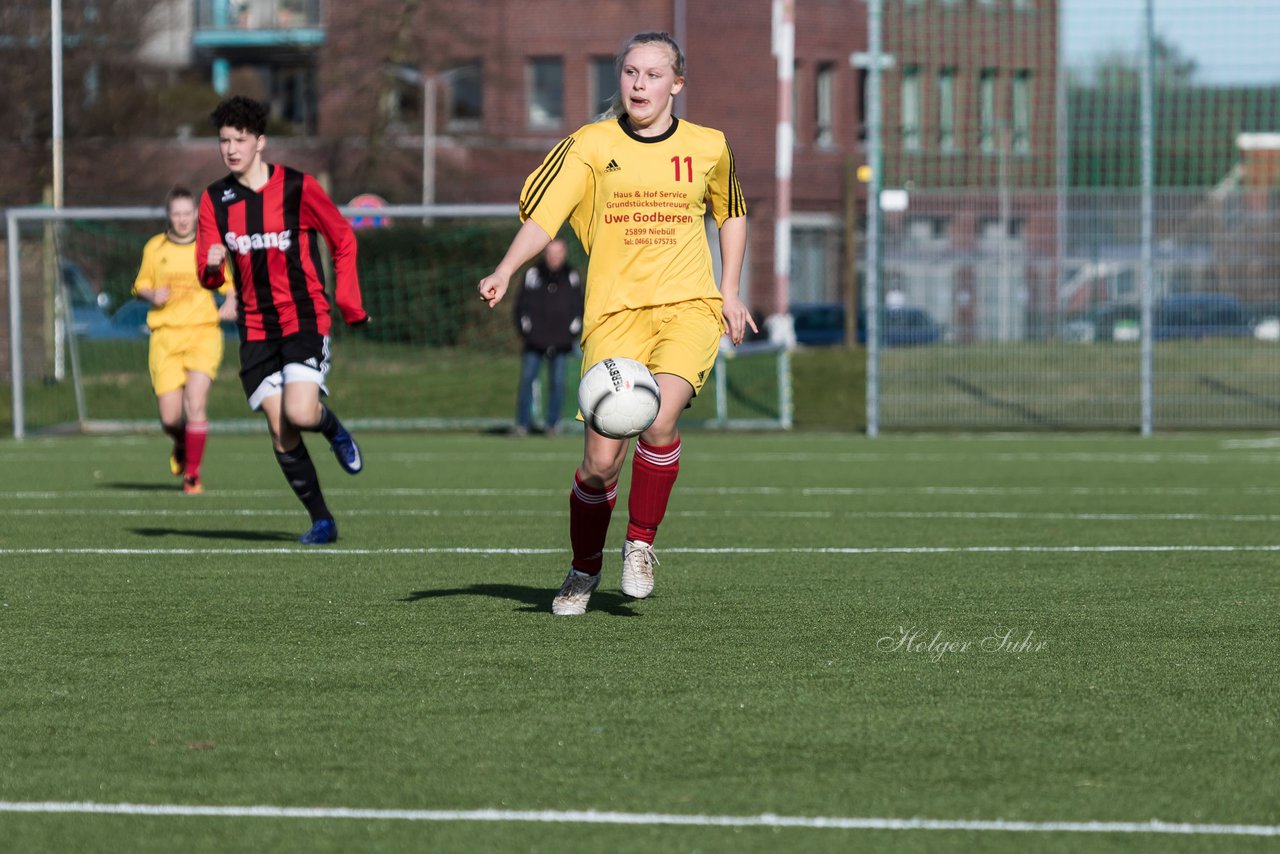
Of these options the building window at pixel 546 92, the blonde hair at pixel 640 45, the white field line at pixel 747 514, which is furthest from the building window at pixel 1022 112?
the building window at pixel 546 92

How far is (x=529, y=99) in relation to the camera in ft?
151

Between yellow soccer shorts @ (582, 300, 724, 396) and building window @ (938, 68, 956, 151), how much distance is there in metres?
12.6

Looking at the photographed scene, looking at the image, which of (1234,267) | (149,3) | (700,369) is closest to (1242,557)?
(700,369)

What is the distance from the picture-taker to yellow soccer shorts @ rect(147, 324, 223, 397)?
12.6m

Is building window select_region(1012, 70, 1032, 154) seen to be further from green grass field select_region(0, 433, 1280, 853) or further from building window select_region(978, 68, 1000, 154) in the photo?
green grass field select_region(0, 433, 1280, 853)

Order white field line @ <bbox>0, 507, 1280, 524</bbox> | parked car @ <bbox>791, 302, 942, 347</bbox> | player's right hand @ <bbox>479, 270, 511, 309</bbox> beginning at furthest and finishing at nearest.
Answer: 1. parked car @ <bbox>791, 302, 942, 347</bbox>
2. white field line @ <bbox>0, 507, 1280, 524</bbox>
3. player's right hand @ <bbox>479, 270, 511, 309</bbox>

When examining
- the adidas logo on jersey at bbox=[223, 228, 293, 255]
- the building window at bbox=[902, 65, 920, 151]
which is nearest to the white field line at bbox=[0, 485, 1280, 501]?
the adidas logo on jersey at bbox=[223, 228, 293, 255]

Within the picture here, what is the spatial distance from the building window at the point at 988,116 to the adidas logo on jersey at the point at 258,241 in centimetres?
1090

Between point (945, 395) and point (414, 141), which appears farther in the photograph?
point (414, 141)

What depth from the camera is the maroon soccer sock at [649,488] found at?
6.70 m

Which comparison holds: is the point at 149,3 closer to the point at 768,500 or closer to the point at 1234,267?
the point at 1234,267

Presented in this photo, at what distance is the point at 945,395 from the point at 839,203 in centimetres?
1434

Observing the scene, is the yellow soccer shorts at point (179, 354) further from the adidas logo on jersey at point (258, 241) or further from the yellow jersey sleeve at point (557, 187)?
the yellow jersey sleeve at point (557, 187)

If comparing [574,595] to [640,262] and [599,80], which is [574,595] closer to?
[640,262]
